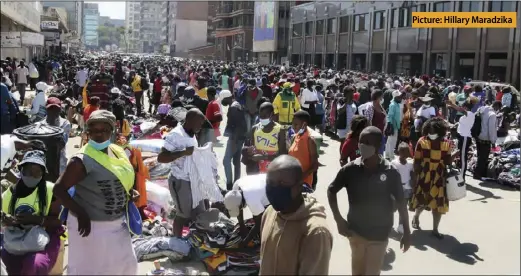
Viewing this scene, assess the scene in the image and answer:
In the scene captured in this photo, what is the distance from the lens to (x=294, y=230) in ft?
10.7

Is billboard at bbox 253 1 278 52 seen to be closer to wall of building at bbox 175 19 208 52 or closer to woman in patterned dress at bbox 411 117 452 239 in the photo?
wall of building at bbox 175 19 208 52

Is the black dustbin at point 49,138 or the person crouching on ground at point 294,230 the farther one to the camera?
the black dustbin at point 49,138

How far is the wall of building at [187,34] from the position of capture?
134 metres

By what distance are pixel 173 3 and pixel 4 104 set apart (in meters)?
146

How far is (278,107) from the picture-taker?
11352 millimetres

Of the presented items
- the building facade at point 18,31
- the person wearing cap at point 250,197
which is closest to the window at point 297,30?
the building facade at point 18,31

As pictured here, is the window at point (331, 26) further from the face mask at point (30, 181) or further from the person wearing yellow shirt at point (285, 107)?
the face mask at point (30, 181)

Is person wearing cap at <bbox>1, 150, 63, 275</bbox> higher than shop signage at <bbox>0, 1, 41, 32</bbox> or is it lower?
lower

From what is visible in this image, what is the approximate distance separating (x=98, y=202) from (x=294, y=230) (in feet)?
5.14

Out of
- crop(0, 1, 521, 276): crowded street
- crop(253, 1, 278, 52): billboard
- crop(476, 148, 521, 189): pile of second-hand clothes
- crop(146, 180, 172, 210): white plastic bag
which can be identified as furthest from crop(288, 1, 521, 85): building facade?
crop(146, 180, 172, 210): white plastic bag

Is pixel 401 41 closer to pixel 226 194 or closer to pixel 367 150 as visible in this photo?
pixel 226 194

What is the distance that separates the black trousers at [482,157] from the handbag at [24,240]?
824cm

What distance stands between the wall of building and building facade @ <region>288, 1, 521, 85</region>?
72.1 m

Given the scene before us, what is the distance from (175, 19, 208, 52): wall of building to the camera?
134375mm
